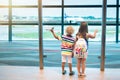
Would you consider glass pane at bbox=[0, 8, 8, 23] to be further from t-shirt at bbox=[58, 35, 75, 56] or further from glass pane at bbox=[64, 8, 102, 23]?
t-shirt at bbox=[58, 35, 75, 56]

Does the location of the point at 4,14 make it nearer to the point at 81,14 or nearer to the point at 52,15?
the point at 52,15

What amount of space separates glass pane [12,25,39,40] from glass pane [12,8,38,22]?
0.47m

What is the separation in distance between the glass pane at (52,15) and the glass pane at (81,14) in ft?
1.36

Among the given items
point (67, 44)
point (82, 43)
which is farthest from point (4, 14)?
point (82, 43)

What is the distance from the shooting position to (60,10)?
17594 millimetres

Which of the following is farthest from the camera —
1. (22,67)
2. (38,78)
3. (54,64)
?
(54,64)

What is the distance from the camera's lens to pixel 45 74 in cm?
758

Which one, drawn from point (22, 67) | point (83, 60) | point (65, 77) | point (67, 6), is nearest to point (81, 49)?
point (83, 60)

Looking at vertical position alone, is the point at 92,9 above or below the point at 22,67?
above

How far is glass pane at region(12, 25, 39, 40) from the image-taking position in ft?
60.2

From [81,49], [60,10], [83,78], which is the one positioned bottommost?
[83,78]

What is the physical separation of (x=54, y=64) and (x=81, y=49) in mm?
2243

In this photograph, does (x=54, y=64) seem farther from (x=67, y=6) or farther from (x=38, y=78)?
(x=67, y=6)

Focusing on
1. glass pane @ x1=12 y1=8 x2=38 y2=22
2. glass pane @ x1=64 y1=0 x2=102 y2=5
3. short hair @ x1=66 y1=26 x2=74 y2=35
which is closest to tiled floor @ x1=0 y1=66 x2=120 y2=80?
short hair @ x1=66 y1=26 x2=74 y2=35
